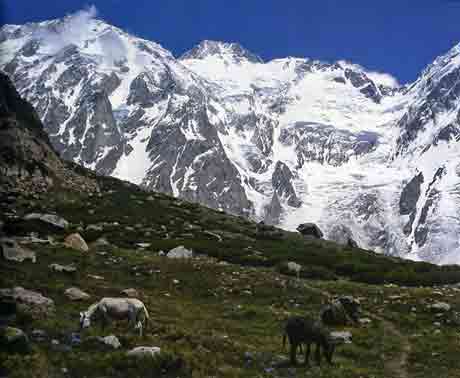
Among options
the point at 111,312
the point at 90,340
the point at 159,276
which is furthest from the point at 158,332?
the point at 159,276

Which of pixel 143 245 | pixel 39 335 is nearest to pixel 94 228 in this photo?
pixel 143 245

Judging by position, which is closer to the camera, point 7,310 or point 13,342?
point 13,342

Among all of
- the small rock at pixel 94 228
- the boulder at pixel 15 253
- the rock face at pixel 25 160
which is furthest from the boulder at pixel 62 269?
the rock face at pixel 25 160

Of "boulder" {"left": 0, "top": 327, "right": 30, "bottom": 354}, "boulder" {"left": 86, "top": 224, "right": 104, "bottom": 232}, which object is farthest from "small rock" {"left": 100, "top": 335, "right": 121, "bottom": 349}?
"boulder" {"left": 86, "top": 224, "right": 104, "bottom": 232}

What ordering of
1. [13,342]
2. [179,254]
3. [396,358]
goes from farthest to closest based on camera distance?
[179,254] < [396,358] < [13,342]

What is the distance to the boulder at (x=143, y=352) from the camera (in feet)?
56.2

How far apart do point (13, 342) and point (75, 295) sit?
29.5 feet

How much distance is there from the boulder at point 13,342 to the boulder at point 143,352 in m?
2.81

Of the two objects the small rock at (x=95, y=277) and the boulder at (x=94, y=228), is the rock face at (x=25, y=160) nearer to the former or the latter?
the boulder at (x=94, y=228)

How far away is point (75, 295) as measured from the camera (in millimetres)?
24766

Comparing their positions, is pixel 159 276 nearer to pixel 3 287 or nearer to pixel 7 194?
pixel 3 287

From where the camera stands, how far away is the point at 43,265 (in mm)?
31703

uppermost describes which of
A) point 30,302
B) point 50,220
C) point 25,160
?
point 25,160

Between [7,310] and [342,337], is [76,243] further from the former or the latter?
[342,337]
